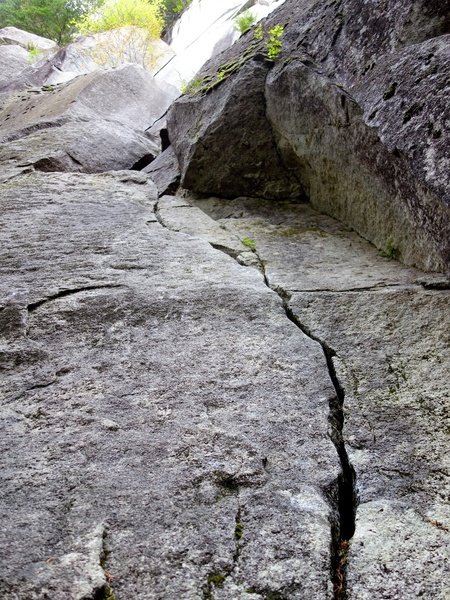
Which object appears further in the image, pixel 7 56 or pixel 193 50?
pixel 193 50

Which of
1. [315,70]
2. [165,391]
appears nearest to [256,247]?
Result: [315,70]

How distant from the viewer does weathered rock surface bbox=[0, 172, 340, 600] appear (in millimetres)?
1908

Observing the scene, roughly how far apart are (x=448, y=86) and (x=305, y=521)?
303 cm

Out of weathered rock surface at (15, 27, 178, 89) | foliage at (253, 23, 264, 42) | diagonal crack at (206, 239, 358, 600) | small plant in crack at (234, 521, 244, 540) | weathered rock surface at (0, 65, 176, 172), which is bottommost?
diagonal crack at (206, 239, 358, 600)

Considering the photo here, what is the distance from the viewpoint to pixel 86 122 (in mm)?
8203

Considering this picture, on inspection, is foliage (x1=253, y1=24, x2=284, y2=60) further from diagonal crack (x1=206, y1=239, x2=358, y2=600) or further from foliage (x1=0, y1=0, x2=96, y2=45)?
foliage (x1=0, y1=0, x2=96, y2=45)

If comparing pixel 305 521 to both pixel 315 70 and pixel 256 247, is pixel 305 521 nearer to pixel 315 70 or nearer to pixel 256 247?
pixel 256 247

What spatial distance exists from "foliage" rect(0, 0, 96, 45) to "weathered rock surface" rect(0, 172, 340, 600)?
2377 cm

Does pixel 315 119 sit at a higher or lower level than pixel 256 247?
higher

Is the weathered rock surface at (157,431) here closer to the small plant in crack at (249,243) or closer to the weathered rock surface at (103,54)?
the small plant in crack at (249,243)

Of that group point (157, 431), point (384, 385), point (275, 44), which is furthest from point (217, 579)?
point (275, 44)

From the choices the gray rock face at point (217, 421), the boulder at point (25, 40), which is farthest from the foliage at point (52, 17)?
the gray rock face at point (217, 421)

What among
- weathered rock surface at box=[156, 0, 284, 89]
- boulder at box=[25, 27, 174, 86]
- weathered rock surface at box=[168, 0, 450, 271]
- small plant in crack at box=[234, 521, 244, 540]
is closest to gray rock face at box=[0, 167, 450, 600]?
small plant in crack at box=[234, 521, 244, 540]

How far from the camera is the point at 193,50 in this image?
18.7 meters
